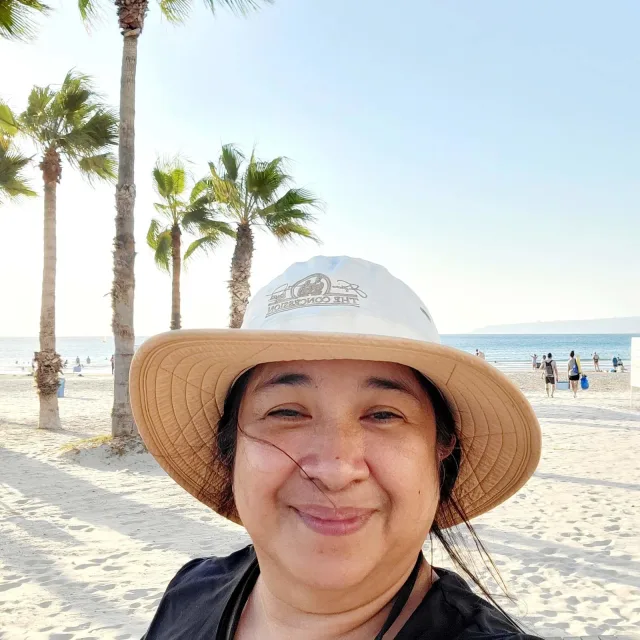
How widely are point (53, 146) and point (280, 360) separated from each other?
13.5 metres

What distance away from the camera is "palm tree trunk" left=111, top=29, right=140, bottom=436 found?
32.3ft

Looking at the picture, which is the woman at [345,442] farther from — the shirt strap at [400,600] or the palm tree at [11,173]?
the palm tree at [11,173]

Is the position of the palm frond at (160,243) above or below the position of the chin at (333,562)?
above

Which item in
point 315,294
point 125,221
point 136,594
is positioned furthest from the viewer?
point 125,221

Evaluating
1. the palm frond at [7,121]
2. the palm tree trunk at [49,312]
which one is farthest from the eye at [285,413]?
the palm frond at [7,121]

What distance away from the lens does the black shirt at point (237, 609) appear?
993mm

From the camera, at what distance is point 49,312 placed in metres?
12.0

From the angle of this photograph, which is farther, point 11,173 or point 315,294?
point 11,173

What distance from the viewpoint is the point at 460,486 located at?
1503mm

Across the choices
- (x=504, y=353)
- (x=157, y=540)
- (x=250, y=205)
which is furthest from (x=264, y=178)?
(x=504, y=353)

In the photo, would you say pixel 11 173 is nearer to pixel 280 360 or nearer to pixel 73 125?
pixel 73 125

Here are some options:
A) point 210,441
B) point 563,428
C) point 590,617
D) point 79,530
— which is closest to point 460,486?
point 210,441

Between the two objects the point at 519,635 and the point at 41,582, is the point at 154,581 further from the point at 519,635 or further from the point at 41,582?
the point at 519,635

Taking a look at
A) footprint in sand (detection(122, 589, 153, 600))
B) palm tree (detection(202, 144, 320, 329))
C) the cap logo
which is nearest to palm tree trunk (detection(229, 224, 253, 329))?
palm tree (detection(202, 144, 320, 329))
